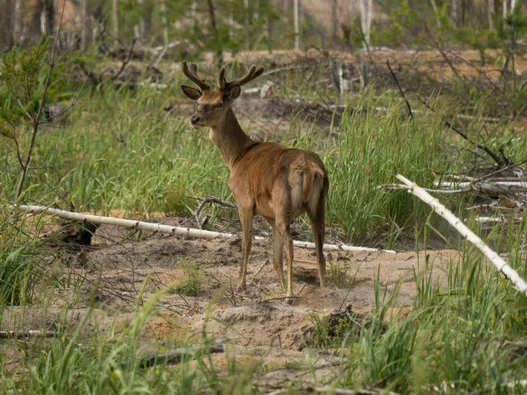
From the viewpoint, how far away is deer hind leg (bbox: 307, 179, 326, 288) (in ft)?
20.5

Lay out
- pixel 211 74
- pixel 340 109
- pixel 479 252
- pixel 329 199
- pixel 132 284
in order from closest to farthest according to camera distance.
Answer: pixel 479 252 < pixel 132 284 < pixel 329 199 < pixel 340 109 < pixel 211 74

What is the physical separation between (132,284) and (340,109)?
6.13 m

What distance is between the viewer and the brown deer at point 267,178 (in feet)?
20.3

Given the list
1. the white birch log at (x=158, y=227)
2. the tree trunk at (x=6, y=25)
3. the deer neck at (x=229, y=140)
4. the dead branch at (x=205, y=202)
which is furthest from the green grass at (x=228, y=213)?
the tree trunk at (x=6, y=25)

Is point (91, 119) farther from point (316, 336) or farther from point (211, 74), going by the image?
point (316, 336)

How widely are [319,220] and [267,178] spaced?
0.46 m

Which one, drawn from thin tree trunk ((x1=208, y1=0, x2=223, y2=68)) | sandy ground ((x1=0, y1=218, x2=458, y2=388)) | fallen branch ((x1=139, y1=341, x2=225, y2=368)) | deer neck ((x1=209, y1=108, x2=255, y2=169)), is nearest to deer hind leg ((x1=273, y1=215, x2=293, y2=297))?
sandy ground ((x1=0, y1=218, x2=458, y2=388))

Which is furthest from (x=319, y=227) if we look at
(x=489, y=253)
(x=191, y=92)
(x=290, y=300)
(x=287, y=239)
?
(x=191, y=92)

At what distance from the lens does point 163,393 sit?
3.88 m

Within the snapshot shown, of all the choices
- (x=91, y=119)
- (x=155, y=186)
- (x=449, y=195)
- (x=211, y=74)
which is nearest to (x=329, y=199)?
(x=449, y=195)

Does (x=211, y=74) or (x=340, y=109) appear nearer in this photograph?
(x=340, y=109)

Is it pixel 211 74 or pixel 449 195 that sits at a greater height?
pixel 211 74

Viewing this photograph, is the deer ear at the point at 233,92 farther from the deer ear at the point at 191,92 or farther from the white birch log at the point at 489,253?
the white birch log at the point at 489,253

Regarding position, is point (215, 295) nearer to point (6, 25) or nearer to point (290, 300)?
point (290, 300)
